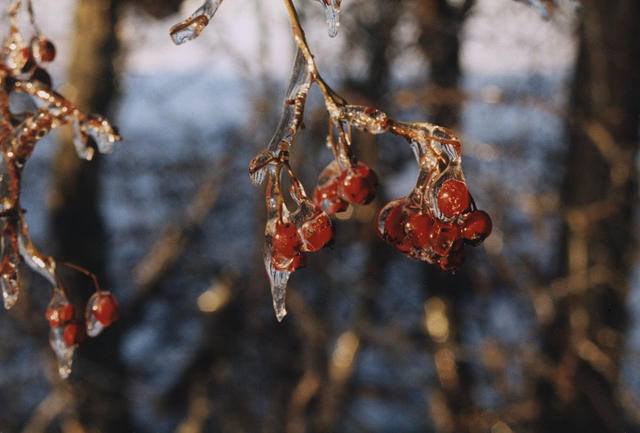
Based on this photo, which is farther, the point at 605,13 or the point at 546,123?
the point at 546,123

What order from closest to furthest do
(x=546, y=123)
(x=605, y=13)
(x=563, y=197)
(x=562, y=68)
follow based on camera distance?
(x=605, y=13) < (x=563, y=197) < (x=562, y=68) < (x=546, y=123)

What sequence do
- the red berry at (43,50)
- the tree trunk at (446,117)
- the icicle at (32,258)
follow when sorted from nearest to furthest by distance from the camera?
the icicle at (32,258), the red berry at (43,50), the tree trunk at (446,117)

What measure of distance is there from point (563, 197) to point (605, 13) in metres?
1.24

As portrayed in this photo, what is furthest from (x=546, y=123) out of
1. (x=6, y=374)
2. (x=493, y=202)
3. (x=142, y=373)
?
(x=6, y=374)

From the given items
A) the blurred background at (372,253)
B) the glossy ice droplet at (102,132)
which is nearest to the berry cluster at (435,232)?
the glossy ice droplet at (102,132)

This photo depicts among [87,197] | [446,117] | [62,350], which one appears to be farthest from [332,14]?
[446,117]

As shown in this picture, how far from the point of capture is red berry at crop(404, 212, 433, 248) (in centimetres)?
72

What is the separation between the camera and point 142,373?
5008 millimetres

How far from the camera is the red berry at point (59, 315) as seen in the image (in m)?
0.90

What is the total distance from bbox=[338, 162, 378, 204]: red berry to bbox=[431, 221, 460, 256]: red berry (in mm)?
128

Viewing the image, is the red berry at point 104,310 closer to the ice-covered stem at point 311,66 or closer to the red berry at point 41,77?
the red berry at point 41,77

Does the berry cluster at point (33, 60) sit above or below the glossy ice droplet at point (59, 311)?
above

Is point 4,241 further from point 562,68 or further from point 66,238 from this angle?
point 562,68

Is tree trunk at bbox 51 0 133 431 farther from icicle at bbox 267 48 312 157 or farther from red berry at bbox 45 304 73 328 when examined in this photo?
icicle at bbox 267 48 312 157
